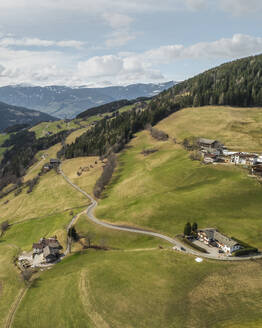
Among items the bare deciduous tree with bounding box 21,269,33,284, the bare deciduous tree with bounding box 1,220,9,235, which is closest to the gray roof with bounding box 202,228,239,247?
the bare deciduous tree with bounding box 21,269,33,284

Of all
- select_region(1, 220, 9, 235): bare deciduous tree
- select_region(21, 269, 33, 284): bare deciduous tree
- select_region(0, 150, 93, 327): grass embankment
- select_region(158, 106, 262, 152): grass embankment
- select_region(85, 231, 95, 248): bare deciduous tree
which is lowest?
select_region(1, 220, 9, 235): bare deciduous tree

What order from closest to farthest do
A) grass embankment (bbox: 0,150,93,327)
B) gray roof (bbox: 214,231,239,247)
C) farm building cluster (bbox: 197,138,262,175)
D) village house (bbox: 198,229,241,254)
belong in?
village house (bbox: 198,229,241,254) < gray roof (bbox: 214,231,239,247) < grass embankment (bbox: 0,150,93,327) < farm building cluster (bbox: 197,138,262,175)

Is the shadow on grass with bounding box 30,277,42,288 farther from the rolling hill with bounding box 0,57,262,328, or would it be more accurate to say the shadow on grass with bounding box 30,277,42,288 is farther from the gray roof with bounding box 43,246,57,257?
the gray roof with bounding box 43,246,57,257

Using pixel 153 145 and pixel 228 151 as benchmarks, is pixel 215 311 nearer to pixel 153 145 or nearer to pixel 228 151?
pixel 228 151

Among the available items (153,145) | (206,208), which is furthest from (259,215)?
(153,145)

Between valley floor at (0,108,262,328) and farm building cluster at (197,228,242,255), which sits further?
farm building cluster at (197,228,242,255)

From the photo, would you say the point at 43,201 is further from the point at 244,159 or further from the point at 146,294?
the point at 244,159
